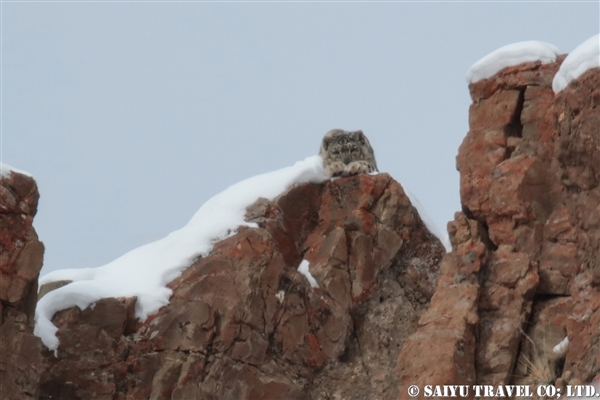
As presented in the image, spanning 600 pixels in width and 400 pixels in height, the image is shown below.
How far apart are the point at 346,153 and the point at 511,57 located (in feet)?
16.2

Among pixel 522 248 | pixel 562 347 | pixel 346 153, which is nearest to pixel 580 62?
pixel 522 248

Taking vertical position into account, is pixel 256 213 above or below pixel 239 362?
above

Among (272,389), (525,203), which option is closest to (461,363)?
(525,203)

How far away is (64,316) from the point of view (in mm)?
14125

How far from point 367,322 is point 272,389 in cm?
184

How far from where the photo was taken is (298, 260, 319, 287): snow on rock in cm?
1523

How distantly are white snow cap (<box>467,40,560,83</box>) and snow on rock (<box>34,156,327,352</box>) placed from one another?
14.5ft

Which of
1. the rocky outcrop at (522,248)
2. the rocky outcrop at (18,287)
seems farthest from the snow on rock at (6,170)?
the rocky outcrop at (522,248)

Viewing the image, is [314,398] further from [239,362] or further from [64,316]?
[64,316]

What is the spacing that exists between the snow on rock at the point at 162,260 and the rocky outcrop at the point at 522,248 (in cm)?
465

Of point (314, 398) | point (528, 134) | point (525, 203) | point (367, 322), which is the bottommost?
point (314, 398)

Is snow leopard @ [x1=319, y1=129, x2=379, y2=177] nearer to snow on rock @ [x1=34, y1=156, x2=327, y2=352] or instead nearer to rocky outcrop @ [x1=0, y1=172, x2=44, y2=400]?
snow on rock @ [x1=34, y1=156, x2=327, y2=352]

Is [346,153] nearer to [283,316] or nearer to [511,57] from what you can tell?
[283,316]

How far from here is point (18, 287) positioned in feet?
42.5
